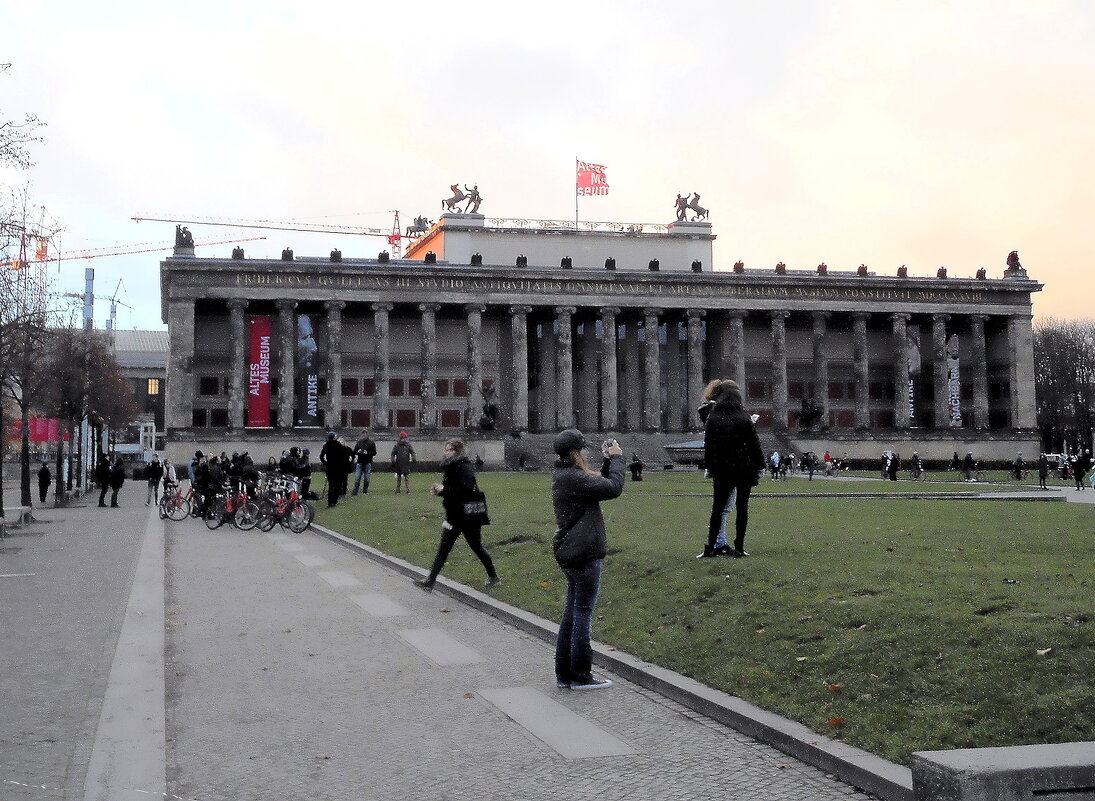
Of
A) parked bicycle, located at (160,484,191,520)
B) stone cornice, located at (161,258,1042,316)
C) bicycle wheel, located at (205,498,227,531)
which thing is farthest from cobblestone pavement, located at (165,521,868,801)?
stone cornice, located at (161,258,1042,316)

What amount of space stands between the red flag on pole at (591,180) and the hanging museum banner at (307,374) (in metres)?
29.4

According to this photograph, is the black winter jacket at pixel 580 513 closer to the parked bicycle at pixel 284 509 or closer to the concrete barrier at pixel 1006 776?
the concrete barrier at pixel 1006 776

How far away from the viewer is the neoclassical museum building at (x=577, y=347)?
3492 inches

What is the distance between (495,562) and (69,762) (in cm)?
1198

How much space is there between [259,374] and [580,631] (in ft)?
259

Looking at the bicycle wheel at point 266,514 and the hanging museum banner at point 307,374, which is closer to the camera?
the bicycle wheel at point 266,514

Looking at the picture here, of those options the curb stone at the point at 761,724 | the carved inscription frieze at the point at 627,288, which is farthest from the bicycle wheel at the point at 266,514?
the carved inscription frieze at the point at 627,288

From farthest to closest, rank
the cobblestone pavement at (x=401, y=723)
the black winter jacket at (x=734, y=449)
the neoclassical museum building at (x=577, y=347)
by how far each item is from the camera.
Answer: the neoclassical museum building at (x=577, y=347), the black winter jacket at (x=734, y=449), the cobblestone pavement at (x=401, y=723)

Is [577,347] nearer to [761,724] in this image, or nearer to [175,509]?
[175,509]

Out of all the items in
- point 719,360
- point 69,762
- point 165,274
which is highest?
point 165,274

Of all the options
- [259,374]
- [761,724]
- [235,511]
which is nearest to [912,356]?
[259,374]

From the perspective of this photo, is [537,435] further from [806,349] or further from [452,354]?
[806,349]

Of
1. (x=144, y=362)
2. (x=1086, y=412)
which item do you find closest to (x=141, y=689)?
(x=1086, y=412)

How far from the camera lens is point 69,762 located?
8.09 meters
